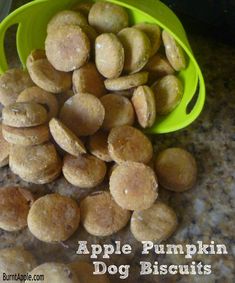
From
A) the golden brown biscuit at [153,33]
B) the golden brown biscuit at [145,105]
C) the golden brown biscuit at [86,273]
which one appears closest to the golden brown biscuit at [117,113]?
the golden brown biscuit at [145,105]

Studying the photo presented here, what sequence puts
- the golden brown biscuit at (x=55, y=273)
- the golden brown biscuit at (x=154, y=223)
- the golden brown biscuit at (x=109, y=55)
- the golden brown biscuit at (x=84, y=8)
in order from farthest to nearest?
1. the golden brown biscuit at (x=84, y=8)
2. the golden brown biscuit at (x=109, y=55)
3. the golden brown biscuit at (x=154, y=223)
4. the golden brown biscuit at (x=55, y=273)

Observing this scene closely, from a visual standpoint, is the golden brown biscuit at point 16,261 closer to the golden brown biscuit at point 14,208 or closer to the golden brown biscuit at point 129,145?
the golden brown biscuit at point 14,208

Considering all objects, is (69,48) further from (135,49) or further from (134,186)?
(134,186)

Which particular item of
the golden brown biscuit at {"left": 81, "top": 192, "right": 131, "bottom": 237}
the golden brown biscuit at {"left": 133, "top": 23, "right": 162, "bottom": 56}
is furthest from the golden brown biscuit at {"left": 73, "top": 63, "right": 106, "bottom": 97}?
the golden brown biscuit at {"left": 81, "top": 192, "right": 131, "bottom": 237}

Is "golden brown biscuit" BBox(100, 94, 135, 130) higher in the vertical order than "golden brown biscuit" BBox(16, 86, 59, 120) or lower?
lower

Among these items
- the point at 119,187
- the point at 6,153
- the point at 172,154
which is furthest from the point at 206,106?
the point at 6,153

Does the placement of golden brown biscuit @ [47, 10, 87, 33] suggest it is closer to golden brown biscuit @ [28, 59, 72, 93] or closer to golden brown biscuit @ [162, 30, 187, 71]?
golden brown biscuit @ [28, 59, 72, 93]
